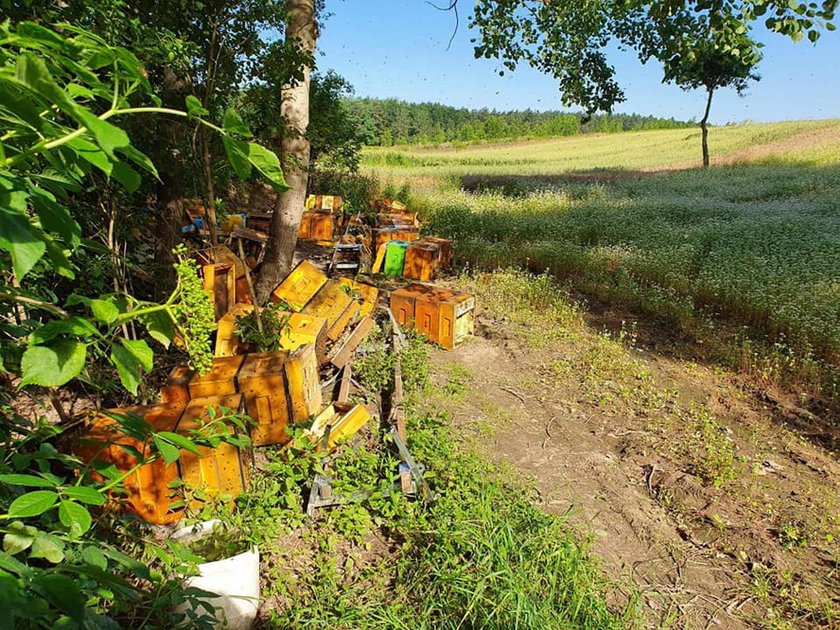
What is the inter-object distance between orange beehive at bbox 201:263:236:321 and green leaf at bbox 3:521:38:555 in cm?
371

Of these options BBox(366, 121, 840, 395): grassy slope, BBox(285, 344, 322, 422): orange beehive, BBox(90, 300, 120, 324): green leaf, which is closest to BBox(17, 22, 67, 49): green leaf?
BBox(90, 300, 120, 324): green leaf

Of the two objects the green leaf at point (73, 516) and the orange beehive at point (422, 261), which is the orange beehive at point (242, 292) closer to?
the orange beehive at point (422, 261)

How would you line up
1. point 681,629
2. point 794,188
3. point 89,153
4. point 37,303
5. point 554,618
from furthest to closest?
point 794,188 → point 681,629 → point 554,618 → point 37,303 → point 89,153

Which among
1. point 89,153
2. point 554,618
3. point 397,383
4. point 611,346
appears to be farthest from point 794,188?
point 89,153

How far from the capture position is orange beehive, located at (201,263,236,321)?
448 centimetres

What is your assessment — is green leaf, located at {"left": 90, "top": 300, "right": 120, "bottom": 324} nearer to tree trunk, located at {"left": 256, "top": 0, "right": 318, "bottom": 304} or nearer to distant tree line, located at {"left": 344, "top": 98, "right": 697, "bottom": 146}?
tree trunk, located at {"left": 256, "top": 0, "right": 318, "bottom": 304}

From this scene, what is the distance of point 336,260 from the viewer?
8180 millimetres

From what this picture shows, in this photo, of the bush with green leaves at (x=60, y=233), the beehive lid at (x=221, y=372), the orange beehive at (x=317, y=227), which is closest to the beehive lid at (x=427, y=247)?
the orange beehive at (x=317, y=227)

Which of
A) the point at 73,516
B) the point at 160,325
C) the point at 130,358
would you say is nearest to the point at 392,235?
the point at 160,325

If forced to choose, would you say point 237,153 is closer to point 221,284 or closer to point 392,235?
point 221,284

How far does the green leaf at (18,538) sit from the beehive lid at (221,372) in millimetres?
2192

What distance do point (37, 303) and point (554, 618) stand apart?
2.44 metres

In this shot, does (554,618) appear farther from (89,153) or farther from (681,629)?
(89,153)

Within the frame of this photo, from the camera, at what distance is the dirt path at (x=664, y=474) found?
2.80 metres
